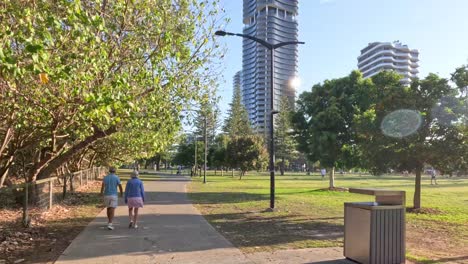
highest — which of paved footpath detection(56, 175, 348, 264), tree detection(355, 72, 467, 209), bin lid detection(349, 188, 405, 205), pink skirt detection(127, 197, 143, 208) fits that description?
tree detection(355, 72, 467, 209)

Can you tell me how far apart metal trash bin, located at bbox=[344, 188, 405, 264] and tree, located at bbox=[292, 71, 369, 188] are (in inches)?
738

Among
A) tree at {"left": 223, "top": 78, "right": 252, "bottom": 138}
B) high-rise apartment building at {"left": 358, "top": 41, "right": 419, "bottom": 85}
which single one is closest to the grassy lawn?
tree at {"left": 223, "top": 78, "right": 252, "bottom": 138}

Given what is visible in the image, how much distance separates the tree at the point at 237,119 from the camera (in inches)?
3701

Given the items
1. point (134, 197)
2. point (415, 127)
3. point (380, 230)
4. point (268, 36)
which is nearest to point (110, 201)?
point (134, 197)

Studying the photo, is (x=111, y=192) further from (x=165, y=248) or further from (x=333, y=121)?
(x=333, y=121)

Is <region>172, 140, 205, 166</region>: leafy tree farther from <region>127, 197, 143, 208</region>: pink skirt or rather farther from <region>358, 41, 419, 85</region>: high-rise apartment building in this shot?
<region>127, 197, 143, 208</region>: pink skirt

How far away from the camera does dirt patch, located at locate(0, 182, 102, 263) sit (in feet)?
28.6

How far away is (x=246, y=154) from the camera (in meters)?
52.3

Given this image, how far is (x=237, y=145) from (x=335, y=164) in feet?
82.3

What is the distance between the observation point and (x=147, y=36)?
446 inches

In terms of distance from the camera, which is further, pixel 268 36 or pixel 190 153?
pixel 190 153

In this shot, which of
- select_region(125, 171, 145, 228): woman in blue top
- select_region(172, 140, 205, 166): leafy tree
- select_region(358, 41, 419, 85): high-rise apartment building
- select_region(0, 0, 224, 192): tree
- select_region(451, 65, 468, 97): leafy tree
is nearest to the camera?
select_region(0, 0, 224, 192): tree

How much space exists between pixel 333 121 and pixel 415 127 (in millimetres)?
11595

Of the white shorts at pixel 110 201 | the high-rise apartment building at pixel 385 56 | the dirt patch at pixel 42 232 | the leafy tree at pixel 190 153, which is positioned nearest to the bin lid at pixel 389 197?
the dirt patch at pixel 42 232
